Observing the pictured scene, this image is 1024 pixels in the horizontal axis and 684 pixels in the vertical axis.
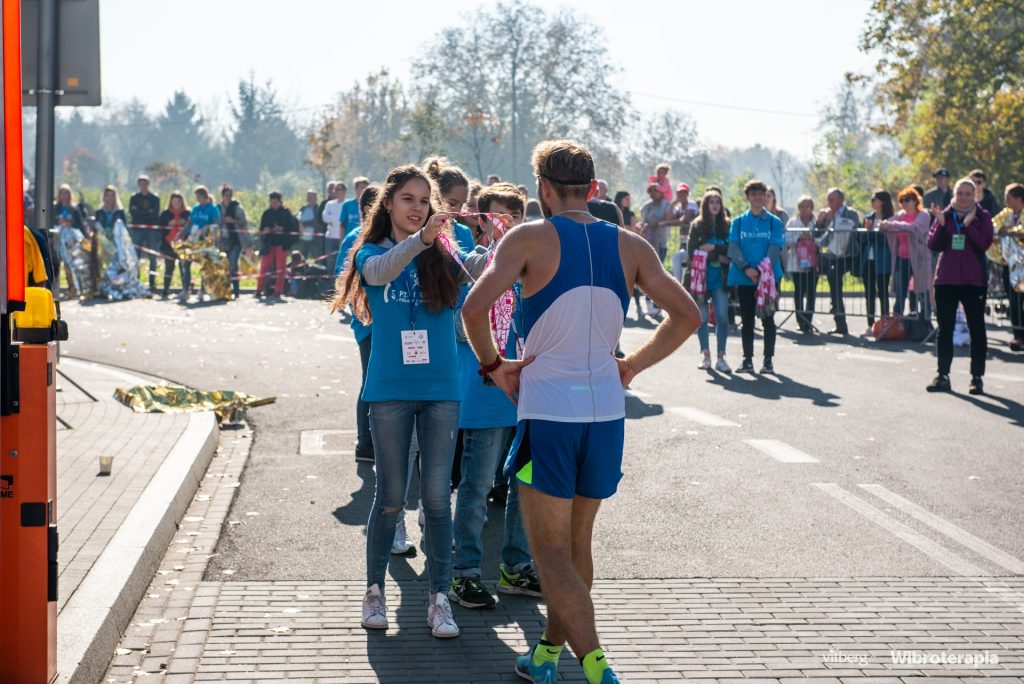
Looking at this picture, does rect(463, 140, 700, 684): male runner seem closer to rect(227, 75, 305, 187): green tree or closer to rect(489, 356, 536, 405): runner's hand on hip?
rect(489, 356, 536, 405): runner's hand on hip

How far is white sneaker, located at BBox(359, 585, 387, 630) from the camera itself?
18.4 ft

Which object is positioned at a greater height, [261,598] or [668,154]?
[668,154]

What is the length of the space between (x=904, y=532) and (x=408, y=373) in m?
3.33

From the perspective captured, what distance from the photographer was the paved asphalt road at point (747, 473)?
6965 mm

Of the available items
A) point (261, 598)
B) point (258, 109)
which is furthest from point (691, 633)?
point (258, 109)

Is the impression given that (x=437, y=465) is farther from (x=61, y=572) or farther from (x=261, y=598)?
(x=61, y=572)

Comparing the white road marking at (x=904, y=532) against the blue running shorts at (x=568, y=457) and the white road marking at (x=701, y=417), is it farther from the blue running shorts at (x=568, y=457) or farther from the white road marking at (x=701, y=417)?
the blue running shorts at (x=568, y=457)

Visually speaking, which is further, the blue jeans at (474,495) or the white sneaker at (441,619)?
the blue jeans at (474,495)

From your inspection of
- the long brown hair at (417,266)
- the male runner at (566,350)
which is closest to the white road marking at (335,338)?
the long brown hair at (417,266)

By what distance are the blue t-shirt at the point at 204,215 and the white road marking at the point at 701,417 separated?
16514 millimetres

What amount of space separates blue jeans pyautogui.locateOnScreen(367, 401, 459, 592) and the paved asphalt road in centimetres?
87

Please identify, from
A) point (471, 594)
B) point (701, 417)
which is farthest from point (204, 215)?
point (471, 594)

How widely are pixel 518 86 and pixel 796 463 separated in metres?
56.3

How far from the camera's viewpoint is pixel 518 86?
6450 cm
